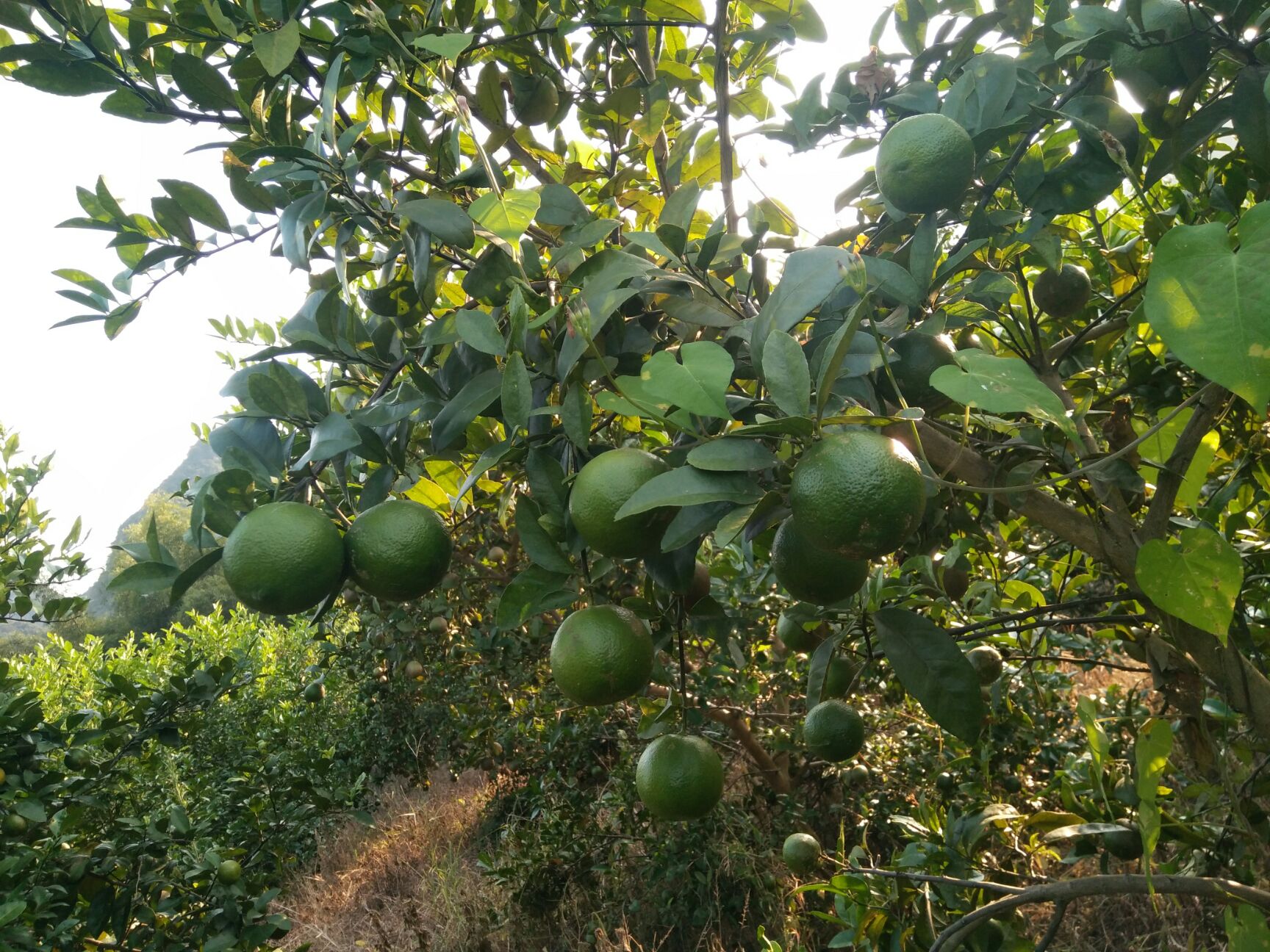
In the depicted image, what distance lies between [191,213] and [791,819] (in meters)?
3.13

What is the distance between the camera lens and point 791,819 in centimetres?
329

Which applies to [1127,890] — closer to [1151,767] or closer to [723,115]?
[1151,767]

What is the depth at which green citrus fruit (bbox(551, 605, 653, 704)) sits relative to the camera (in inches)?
38.4

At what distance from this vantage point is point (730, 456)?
0.69 meters

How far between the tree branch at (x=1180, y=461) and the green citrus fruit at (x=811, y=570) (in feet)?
1.51

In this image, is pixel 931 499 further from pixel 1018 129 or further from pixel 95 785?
pixel 95 785

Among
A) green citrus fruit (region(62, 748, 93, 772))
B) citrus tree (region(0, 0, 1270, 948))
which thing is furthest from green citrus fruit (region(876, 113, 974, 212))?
green citrus fruit (region(62, 748, 93, 772))

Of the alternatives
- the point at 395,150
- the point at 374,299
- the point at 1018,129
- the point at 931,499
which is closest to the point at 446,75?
the point at 395,150

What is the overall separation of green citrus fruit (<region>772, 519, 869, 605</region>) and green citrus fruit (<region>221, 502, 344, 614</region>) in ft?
1.74

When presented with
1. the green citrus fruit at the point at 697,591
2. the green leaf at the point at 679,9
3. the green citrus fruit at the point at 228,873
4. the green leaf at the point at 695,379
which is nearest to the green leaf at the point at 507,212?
the green leaf at the point at 695,379

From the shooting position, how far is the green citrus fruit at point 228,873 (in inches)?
79.0

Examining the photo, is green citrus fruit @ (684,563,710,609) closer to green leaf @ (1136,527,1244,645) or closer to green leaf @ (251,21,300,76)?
green leaf @ (1136,527,1244,645)

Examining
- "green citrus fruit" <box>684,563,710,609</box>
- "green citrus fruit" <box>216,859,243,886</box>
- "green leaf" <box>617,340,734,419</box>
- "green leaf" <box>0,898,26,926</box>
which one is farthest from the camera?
"green citrus fruit" <box>216,859,243,886</box>

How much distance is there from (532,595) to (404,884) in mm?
5627
